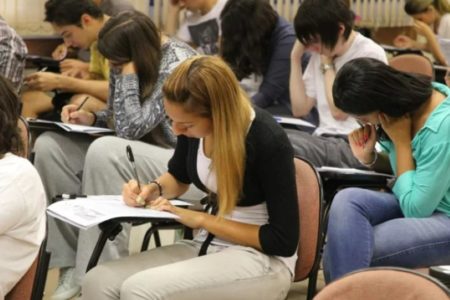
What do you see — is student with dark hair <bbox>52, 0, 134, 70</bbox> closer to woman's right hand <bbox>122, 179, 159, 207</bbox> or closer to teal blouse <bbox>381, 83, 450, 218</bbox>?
woman's right hand <bbox>122, 179, 159, 207</bbox>

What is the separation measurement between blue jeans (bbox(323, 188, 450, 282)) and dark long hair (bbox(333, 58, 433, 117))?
300 mm

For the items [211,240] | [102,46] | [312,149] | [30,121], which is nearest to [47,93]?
[30,121]

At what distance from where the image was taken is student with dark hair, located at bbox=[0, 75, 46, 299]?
2.26 metres

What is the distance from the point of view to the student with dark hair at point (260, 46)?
4352 mm

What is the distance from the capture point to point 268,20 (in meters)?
4.38

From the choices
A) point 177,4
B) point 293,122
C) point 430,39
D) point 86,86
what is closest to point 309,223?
point 293,122

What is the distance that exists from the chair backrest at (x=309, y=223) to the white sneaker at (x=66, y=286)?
1180mm

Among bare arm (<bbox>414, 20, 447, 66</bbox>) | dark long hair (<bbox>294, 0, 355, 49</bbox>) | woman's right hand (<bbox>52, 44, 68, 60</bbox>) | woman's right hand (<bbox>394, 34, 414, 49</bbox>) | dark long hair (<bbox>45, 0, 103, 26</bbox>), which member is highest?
dark long hair (<bbox>294, 0, 355, 49</bbox>)

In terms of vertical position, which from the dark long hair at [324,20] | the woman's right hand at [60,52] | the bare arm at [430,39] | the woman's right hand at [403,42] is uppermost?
the dark long hair at [324,20]

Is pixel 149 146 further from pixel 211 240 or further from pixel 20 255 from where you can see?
pixel 20 255

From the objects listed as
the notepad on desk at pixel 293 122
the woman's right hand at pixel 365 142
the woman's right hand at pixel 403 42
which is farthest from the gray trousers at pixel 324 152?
the woman's right hand at pixel 403 42

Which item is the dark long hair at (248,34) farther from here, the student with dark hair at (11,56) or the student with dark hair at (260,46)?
the student with dark hair at (11,56)

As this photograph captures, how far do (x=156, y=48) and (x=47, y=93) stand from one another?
117 centimetres

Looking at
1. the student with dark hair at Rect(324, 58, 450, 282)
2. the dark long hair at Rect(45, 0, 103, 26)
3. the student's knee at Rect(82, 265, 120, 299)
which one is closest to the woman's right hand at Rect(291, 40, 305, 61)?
the dark long hair at Rect(45, 0, 103, 26)
